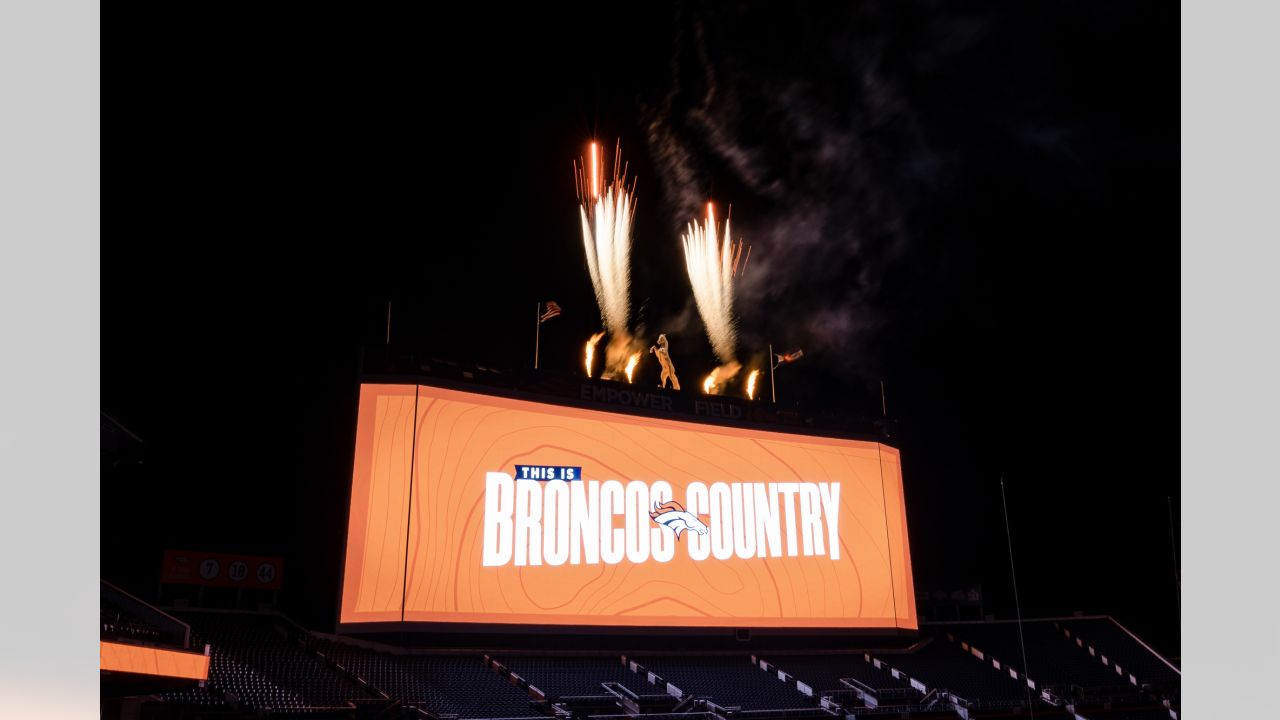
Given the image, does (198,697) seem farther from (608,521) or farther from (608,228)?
(608,228)

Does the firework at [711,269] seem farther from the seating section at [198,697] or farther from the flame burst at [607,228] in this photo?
the seating section at [198,697]

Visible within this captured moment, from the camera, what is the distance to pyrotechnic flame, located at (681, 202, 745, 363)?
1028 inches

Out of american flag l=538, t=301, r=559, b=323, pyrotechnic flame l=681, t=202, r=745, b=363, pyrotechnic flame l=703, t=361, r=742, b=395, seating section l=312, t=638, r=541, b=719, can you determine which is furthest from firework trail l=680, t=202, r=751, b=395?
seating section l=312, t=638, r=541, b=719

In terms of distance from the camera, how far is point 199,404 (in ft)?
74.6

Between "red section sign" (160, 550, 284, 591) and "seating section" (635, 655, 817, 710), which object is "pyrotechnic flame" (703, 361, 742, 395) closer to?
"seating section" (635, 655, 817, 710)

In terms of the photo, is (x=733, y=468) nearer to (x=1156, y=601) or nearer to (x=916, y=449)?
(x=916, y=449)

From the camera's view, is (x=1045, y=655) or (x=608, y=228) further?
(x=1045, y=655)

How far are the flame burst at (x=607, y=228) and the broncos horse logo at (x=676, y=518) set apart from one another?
5461 mm

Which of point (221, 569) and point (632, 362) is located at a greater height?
point (632, 362)

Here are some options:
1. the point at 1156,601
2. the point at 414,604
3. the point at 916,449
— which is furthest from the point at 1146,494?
the point at 414,604

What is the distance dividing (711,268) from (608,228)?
3.99m

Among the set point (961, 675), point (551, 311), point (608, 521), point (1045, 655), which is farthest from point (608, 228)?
point (1045, 655)

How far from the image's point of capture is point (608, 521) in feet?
73.3

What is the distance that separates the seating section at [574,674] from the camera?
20.7 meters
